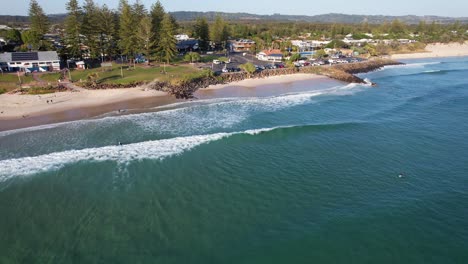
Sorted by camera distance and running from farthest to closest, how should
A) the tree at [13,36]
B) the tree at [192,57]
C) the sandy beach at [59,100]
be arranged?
the tree at [13,36]
the tree at [192,57]
the sandy beach at [59,100]

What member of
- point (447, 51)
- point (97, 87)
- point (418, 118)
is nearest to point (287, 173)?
point (418, 118)

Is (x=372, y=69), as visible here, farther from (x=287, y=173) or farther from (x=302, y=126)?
(x=287, y=173)

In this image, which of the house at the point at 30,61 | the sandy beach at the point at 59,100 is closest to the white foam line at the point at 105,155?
the sandy beach at the point at 59,100

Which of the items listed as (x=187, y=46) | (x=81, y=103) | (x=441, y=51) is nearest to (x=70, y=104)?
(x=81, y=103)

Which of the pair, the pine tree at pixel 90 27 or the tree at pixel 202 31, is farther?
the tree at pixel 202 31

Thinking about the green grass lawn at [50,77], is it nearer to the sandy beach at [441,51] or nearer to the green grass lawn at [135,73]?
the green grass lawn at [135,73]
